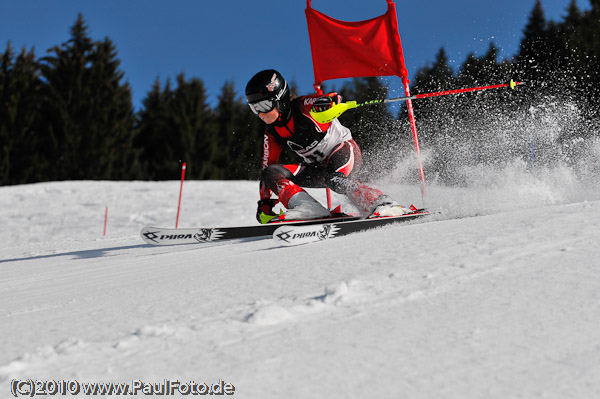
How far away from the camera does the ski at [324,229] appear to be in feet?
12.2

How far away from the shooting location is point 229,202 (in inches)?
440

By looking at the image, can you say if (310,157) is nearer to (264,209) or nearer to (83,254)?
(264,209)

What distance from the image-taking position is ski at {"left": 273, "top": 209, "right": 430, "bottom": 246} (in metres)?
3.72

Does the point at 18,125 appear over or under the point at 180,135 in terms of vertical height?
under

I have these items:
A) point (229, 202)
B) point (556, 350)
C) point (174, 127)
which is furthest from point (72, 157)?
point (556, 350)

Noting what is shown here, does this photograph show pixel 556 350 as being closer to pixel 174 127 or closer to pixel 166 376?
pixel 166 376

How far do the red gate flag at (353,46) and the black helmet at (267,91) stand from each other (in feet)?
8.33

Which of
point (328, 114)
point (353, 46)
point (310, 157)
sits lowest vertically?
point (310, 157)

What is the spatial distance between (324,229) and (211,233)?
101cm

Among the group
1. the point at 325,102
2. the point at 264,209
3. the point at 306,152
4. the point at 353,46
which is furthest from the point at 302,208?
the point at 353,46

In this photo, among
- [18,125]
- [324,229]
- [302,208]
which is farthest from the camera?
[18,125]

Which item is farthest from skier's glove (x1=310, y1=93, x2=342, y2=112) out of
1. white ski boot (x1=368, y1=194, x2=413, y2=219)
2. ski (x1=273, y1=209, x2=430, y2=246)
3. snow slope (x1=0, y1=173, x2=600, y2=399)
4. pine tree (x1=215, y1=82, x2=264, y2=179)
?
pine tree (x1=215, y1=82, x2=264, y2=179)

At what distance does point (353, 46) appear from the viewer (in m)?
6.82

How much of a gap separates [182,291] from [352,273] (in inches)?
32.0
